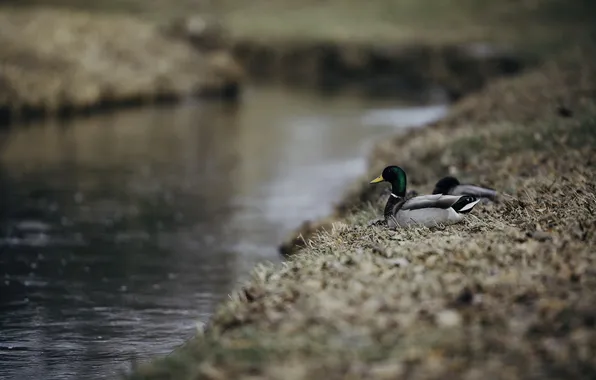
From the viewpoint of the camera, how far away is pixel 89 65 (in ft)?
146

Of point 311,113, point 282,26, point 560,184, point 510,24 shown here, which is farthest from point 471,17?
point 560,184

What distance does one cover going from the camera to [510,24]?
7800cm

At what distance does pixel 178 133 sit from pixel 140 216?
16.1 metres

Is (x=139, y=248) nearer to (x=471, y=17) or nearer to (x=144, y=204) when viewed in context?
(x=144, y=204)

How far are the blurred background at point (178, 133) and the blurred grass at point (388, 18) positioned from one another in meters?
0.32

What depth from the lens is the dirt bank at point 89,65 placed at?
38656 millimetres

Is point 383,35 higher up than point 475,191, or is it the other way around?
point 383,35

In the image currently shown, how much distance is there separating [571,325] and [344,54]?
63367 millimetres

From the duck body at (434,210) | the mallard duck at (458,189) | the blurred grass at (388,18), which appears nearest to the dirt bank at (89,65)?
the blurred grass at (388,18)

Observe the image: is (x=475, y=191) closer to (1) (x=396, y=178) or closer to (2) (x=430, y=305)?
(1) (x=396, y=178)

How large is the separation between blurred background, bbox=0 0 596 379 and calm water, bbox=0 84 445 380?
54 millimetres

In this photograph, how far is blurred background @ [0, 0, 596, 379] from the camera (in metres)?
14.0

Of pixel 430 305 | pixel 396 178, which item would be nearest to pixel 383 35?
pixel 396 178

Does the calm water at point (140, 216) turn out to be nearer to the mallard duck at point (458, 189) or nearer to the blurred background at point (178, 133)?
the blurred background at point (178, 133)
